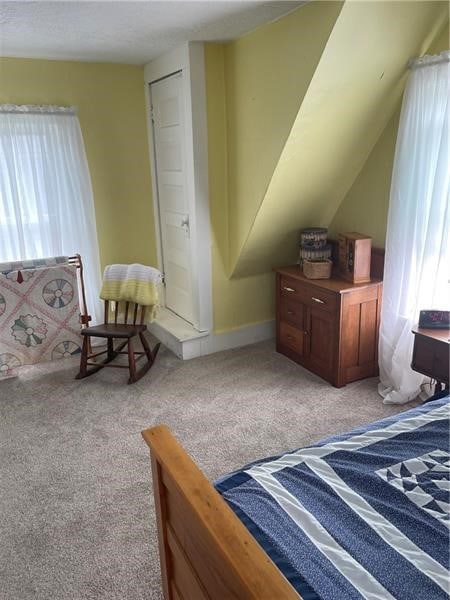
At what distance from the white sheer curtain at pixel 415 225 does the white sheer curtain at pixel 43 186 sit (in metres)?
2.38

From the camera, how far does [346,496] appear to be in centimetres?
126

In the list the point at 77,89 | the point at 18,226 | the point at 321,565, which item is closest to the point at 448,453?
the point at 321,565

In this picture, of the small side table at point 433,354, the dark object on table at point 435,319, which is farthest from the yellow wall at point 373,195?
the small side table at point 433,354

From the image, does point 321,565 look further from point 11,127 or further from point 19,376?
point 11,127

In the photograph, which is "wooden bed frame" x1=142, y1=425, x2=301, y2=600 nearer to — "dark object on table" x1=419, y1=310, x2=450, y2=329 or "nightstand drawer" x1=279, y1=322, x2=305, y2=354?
"dark object on table" x1=419, y1=310, x2=450, y2=329

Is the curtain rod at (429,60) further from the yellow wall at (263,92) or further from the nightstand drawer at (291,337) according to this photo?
the nightstand drawer at (291,337)

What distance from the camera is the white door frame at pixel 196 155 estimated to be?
10.5ft

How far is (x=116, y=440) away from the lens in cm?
266

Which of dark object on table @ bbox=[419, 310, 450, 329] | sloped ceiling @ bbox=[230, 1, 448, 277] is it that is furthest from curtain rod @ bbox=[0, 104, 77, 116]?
dark object on table @ bbox=[419, 310, 450, 329]

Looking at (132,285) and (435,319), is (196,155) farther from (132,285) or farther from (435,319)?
(435,319)

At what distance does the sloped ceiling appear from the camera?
232cm

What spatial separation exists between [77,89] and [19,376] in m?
2.27

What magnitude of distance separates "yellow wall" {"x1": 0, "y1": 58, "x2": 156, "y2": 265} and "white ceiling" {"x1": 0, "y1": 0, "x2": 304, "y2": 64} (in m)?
0.19

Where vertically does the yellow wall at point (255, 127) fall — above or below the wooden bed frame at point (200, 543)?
above
